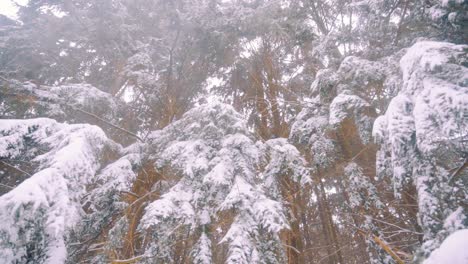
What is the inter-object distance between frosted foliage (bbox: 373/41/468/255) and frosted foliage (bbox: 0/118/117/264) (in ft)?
8.78

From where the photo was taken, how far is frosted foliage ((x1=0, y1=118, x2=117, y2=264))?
75.9 inches

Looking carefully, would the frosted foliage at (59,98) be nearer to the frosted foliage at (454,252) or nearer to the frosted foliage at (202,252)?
the frosted foliage at (202,252)

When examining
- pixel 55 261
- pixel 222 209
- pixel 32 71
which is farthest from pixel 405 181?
pixel 32 71

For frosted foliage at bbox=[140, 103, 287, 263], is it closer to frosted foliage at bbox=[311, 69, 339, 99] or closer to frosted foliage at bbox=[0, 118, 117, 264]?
frosted foliage at bbox=[0, 118, 117, 264]

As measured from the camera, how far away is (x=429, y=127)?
6.14 feet

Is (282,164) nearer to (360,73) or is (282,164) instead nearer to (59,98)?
(360,73)

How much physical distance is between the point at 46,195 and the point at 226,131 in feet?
6.39

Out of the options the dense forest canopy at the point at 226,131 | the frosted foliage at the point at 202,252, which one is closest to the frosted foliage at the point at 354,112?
the dense forest canopy at the point at 226,131

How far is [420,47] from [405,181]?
1.14 m

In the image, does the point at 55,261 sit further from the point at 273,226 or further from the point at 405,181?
the point at 405,181

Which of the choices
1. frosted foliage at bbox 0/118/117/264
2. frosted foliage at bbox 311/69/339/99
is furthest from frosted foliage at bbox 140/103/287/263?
frosted foliage at bbox 311/69/339/99

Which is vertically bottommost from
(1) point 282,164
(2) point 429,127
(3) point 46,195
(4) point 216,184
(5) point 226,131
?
(3) point 46,195

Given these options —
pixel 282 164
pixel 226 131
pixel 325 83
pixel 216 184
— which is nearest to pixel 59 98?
pixel 226 131

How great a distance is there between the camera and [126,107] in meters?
5.34
